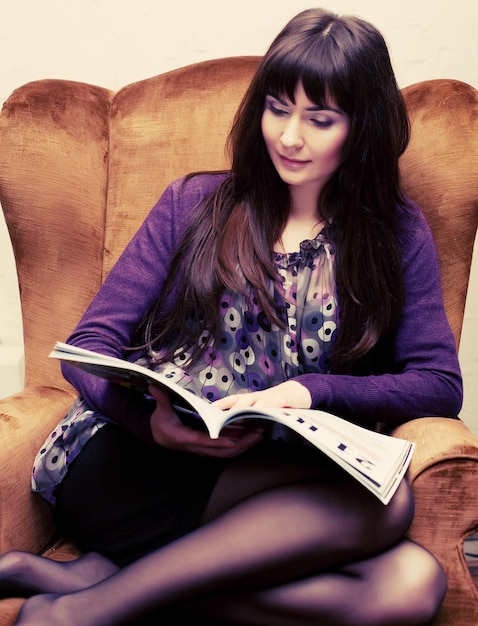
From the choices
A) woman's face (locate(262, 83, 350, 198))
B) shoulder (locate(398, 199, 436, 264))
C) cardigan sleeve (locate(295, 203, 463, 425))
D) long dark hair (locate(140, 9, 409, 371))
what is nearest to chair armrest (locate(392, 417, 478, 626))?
cardigan sleeve (locate(295, 203, 463, 425))

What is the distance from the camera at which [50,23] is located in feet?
6.15

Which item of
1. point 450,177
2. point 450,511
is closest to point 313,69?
point 450,177

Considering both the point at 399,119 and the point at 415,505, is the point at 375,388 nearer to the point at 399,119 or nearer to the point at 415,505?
the point at 415,505

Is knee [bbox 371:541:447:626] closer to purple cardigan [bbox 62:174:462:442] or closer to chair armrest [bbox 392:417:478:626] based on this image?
chair armrest [bbox 392:417:478:626]

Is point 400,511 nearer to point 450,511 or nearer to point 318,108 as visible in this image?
point 450,511

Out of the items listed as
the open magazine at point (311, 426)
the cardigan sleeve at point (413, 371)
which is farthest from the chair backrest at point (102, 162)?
the open magazine at point (311, 426)

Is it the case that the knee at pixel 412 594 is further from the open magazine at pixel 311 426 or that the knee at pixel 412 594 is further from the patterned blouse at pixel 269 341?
the patterned blouse at pixel 269 341

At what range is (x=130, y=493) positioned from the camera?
1256 mm

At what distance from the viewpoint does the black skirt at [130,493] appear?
1.23 m

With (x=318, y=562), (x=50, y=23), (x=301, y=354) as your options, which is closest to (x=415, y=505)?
(x=318, y=562)

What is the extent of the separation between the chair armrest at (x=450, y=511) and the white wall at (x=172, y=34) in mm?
1064

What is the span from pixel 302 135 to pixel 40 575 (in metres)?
0.73

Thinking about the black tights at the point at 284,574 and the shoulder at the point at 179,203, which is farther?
the shoulder at the point at 179,203

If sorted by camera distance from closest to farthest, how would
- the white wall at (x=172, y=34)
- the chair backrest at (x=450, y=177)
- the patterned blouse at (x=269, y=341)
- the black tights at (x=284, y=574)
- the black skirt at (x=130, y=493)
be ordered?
the black tights at (x=284, y=574) → the black skirt at (x=130, y=493) → the patterned blouse at (x=269, y=341) → the chair backrest at (x=450, y=177) → the white wall at (x=172, y=34)
